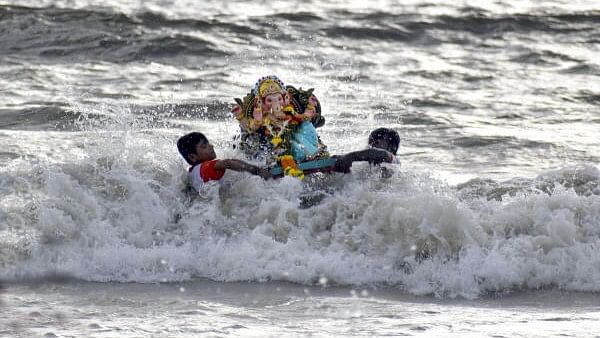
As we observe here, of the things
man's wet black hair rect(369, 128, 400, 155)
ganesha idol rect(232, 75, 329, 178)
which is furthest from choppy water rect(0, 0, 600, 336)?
man's wet black hair rect(369, 128, 400, 155)

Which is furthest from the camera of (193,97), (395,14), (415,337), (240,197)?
(395,14)

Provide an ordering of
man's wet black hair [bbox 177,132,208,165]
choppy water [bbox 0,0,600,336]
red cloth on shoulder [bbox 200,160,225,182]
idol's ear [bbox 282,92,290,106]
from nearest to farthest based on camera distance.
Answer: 1. choppy water [bbox 0,0,600,336]
2. red cloth on shoulder [bbox 200,160,225,182]
3. man's wet black hair [bbox 177,132,208,165]
4. idol's ear [bbox 282,92,290,106]

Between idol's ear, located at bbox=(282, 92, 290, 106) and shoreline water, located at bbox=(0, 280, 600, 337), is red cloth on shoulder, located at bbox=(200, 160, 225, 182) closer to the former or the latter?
idol's ear, located at bbox=(282, 92, 290, 106)

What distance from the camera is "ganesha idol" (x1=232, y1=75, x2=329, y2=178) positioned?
1135cm

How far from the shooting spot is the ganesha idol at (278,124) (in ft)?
37.2

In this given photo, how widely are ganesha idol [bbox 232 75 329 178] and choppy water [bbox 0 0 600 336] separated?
0.34 meters

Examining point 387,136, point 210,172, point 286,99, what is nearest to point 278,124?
point 286,99

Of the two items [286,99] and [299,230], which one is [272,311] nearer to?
[299,230]

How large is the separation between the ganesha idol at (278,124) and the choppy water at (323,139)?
0.34 metres

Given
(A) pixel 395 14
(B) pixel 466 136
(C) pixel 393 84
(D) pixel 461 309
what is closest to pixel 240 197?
(D) pixel 461 309

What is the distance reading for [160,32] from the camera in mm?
19750

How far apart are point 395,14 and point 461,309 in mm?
12743

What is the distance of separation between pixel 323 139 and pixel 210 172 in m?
2.87

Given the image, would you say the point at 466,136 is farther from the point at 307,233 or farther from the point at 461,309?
the point at 461,309
